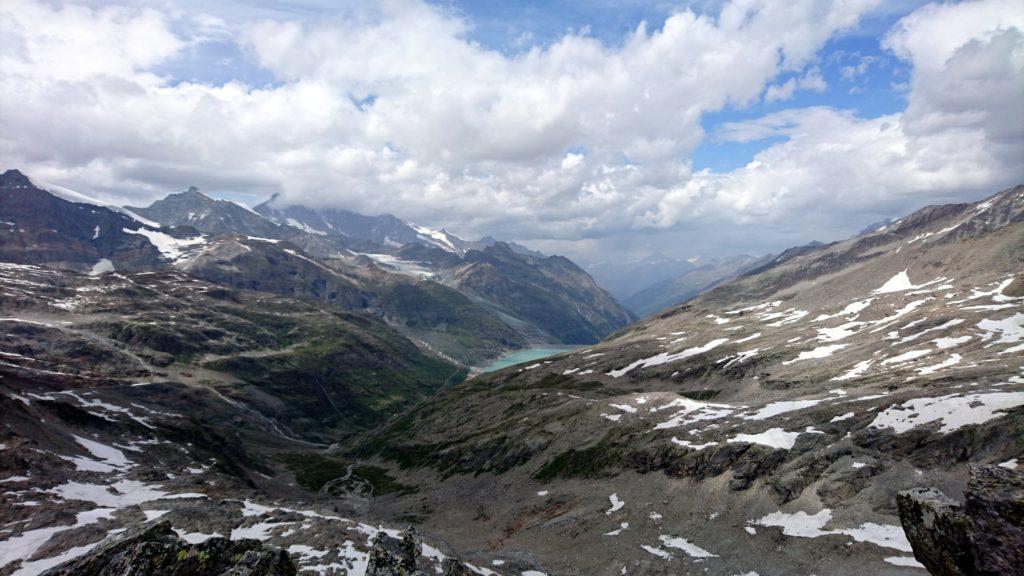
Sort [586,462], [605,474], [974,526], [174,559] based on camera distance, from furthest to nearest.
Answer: [586,462]
[605,474]
[174,559]
[974,526]

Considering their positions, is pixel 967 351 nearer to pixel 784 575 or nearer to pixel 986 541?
pixel 784 575

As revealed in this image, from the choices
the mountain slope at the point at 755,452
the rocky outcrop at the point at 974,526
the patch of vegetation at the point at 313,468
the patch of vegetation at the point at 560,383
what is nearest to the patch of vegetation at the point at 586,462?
the mountain slope at the point at 755,452

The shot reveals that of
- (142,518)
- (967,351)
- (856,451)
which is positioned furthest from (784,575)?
(967,351)

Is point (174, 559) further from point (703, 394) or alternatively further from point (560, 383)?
point (560, 383)

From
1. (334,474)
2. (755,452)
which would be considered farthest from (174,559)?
(334,474)

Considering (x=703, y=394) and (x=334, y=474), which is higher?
(x=703, y=394)

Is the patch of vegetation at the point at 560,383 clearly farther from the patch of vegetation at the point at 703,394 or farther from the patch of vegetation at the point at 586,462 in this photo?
the patch of vegetation at the point at 586,462
